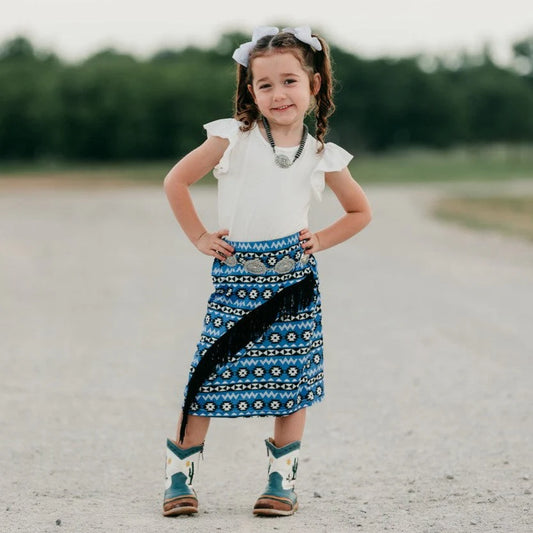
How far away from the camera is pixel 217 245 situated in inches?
147

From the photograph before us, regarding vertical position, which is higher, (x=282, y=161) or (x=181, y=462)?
(x=282, y=161)

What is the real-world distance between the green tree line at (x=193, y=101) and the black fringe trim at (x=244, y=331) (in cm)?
Result: 5881

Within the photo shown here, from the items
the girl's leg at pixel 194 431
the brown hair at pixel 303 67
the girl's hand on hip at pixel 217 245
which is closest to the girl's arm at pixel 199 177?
the girl's hand on hip at pixel 217 245

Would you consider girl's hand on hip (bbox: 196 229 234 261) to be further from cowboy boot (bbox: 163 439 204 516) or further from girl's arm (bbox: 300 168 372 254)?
cowboy boot (bbox: 163 439 204 516)

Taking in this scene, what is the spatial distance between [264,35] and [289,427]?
1277mm

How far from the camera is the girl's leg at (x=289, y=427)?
12.7ft

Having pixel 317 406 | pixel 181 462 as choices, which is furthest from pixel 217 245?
pixel 317 406

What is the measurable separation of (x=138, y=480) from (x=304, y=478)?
0.64 metres

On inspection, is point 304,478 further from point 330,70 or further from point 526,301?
point 526,301

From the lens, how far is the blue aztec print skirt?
12.2 ft

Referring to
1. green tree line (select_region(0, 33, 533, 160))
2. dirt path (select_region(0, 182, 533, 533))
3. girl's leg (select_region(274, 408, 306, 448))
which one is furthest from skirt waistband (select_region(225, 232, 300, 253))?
green tree line (select_region(0, 33, 533, 160))

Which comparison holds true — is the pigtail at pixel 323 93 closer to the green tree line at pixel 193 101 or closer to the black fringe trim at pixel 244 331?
the black fringe trim at pixel 244 331

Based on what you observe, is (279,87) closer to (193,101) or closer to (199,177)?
(199,177)

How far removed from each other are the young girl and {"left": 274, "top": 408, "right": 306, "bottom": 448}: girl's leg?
0.07 metres
